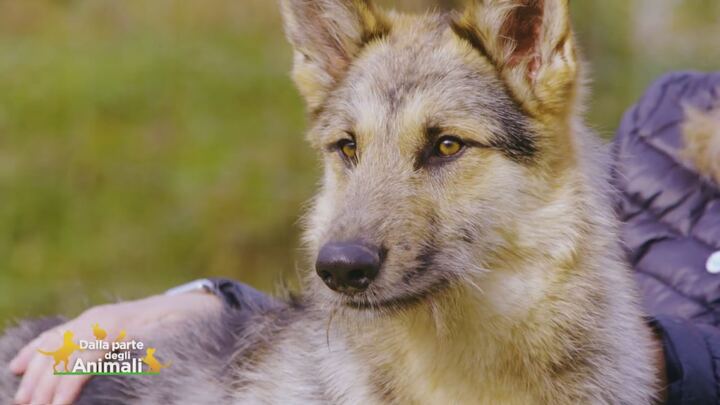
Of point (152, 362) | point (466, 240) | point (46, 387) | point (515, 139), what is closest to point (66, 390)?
point (46, 387)

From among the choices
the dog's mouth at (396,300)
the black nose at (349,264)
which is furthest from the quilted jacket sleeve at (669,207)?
the black nose at (349,264)

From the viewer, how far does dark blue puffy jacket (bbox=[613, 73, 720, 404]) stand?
13.3 feet

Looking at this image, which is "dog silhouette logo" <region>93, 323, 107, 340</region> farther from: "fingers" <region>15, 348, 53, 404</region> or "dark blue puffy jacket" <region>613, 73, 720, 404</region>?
"dark blue puffy jacket" <region>613, 73, 720, 404</region>

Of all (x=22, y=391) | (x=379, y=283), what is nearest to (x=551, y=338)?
(x=379, y=283)

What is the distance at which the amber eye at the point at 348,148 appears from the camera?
3.58 metres

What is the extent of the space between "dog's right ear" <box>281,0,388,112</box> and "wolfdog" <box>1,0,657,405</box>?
5.7 inches

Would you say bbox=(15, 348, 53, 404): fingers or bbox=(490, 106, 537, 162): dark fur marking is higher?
bbox=(490, 106, 537, 162): dark fur marking

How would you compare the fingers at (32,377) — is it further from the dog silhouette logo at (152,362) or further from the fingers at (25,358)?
the dog silhouette logo at (152,362)

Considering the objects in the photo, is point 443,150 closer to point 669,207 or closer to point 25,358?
point 669,207

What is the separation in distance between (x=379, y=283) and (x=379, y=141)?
0.61m

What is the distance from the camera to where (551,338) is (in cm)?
326

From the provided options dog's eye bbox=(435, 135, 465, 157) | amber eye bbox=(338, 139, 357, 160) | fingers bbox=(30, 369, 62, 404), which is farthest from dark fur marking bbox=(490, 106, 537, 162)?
fingers bbox=(30, 369, 62, 404)

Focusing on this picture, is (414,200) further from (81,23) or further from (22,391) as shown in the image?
(81,23)

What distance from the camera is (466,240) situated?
3.33m
